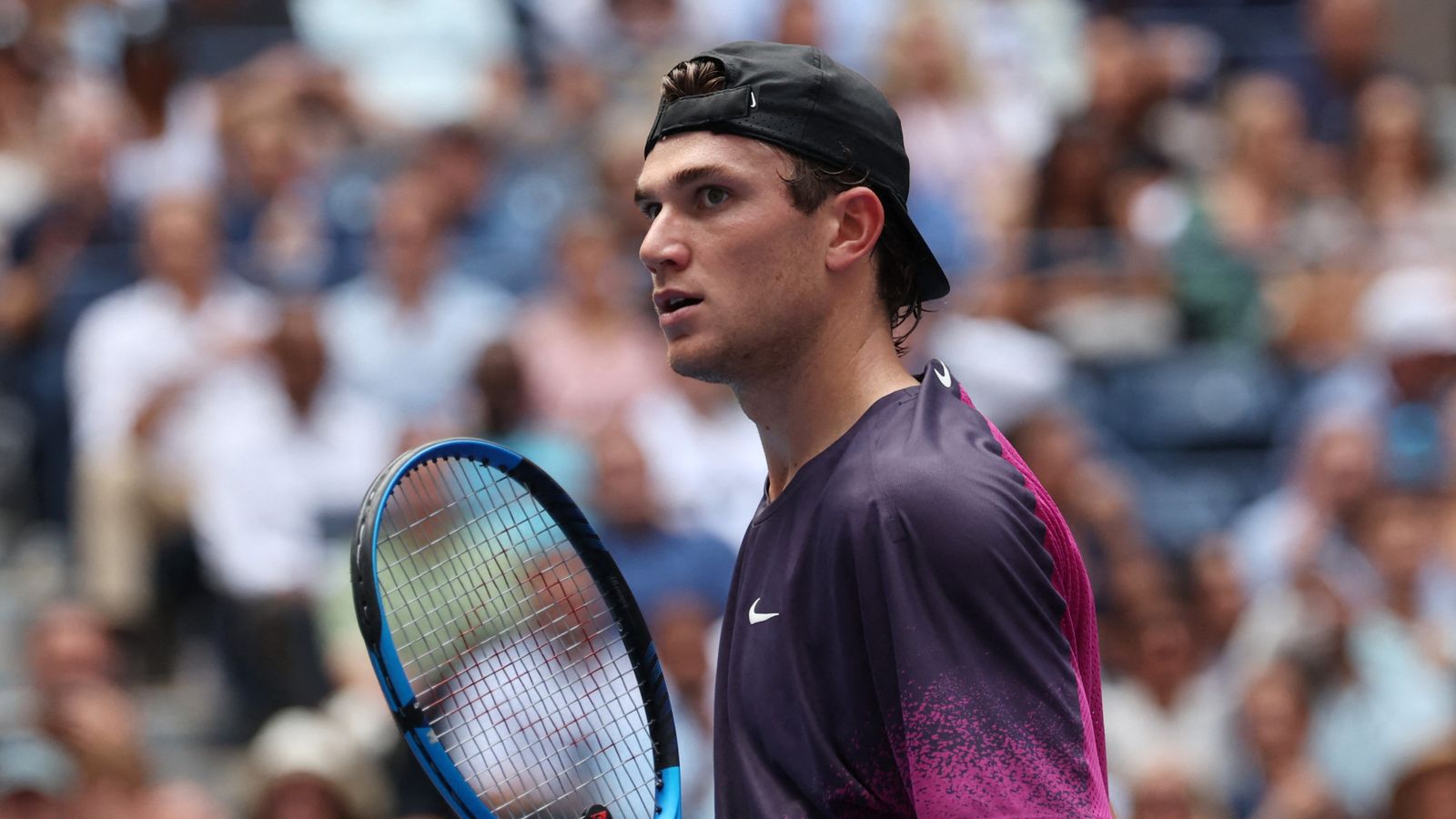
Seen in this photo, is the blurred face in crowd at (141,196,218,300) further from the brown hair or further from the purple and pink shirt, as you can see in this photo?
the purple and pink shirt

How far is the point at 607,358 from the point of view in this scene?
6953 mm

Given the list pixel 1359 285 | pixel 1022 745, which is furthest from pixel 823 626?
pixel 1359 285

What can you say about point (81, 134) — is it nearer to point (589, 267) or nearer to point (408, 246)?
point (408, 246)

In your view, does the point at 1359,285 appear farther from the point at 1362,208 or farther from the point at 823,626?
the point at 823,626

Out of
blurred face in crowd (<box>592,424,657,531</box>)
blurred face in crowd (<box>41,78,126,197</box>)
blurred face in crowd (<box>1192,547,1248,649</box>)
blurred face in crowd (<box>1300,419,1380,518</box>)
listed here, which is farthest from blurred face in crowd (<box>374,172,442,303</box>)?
blurred face in crowd (<box>1300,419,1380,518</box>)

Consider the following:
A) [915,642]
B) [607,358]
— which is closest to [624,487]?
[607,358]

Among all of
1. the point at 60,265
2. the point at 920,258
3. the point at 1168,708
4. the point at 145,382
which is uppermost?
the point at 60,265

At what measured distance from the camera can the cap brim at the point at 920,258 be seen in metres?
2.48

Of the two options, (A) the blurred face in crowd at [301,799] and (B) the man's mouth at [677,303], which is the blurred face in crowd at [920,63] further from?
(B) the man's mouth at [677,303]

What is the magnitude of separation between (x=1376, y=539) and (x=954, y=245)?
6.86ft

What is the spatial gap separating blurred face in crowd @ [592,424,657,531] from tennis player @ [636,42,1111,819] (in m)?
3.36

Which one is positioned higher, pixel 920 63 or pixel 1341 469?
pixel 920 63

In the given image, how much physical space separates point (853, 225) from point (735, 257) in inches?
6.1

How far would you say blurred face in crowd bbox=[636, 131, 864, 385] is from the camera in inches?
95.2
